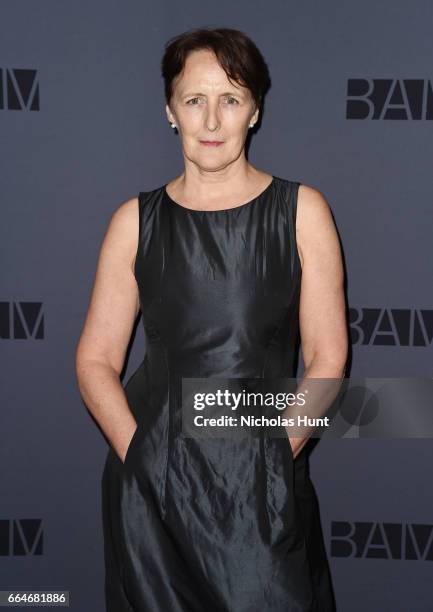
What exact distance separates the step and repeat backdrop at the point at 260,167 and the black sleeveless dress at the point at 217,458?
400 millimetres

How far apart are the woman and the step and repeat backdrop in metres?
0.32

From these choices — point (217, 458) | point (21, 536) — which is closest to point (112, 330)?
point (217, 458)

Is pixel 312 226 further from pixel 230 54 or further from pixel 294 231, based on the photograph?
pixel 230 54

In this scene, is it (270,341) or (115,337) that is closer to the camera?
(270,341)

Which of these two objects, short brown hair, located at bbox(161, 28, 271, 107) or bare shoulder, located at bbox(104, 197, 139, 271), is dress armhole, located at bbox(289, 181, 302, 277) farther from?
bare shoulder, located at bbox(104, 197, 139, 271)

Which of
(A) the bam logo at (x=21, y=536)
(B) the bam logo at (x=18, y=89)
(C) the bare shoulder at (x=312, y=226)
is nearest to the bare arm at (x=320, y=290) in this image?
(C) the bare shoulder at (x=312, y=226)

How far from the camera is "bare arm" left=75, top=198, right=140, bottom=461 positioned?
5.99ft

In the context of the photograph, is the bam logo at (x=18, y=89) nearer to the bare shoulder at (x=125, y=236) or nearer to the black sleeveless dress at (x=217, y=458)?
the bare shoulder at (x=125, y=236)

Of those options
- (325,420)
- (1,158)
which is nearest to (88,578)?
(325,420)

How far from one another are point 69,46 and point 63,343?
2.78 feet

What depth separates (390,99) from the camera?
2.03 meters

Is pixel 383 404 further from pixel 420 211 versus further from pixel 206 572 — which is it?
pixel 206 572

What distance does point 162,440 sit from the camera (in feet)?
5.83

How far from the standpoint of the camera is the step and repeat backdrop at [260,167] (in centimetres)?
202
